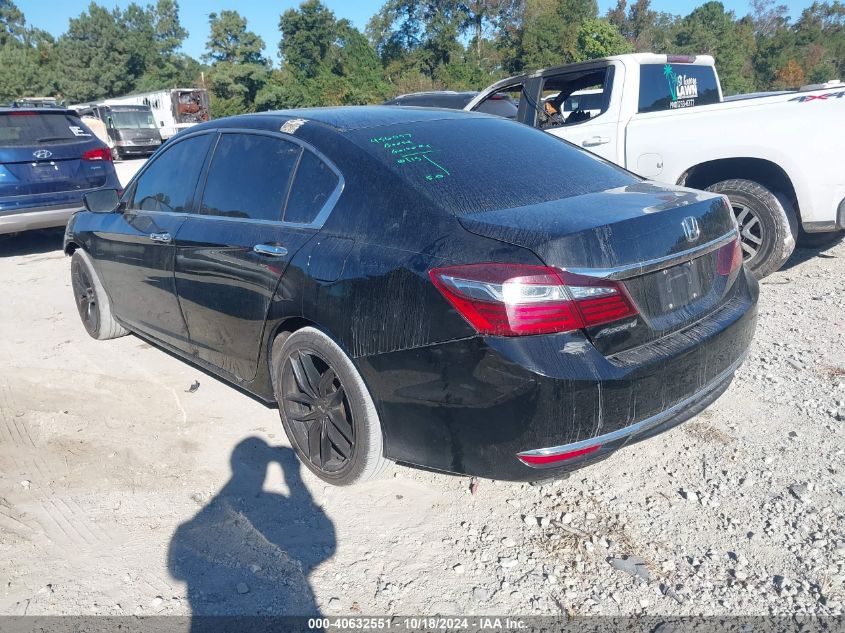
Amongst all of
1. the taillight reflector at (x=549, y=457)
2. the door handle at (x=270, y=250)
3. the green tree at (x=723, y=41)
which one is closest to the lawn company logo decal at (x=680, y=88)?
the door handle at (x=270, y=250)

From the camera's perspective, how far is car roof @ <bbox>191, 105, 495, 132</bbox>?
3.25m

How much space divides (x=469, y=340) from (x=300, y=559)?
3.74 ft

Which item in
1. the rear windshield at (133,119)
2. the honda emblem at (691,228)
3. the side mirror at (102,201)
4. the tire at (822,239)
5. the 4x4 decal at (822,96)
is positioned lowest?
the tire at (822,239)

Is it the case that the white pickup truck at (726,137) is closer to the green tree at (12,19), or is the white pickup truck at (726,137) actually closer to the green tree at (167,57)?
the green tree at (167,57)

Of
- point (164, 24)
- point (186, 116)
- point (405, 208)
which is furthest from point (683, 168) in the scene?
point (164, 24)

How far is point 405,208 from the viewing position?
265 cm

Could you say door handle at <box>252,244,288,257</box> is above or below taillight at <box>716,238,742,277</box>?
above

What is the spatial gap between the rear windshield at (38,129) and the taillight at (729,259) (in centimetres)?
776

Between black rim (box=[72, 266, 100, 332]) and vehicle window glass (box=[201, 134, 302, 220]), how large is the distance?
1937mm

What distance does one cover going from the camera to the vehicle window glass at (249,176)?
325cm

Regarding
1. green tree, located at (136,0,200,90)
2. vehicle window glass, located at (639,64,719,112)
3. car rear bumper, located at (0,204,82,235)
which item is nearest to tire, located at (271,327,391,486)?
vehicle window glass, located at (639,64,719,112)

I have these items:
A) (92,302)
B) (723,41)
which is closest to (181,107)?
(92,302)

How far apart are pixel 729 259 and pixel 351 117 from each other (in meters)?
1.88

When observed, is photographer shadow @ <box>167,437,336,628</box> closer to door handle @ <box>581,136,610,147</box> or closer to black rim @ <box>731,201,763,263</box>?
black rim @ <box>731,201,763,263</box>
